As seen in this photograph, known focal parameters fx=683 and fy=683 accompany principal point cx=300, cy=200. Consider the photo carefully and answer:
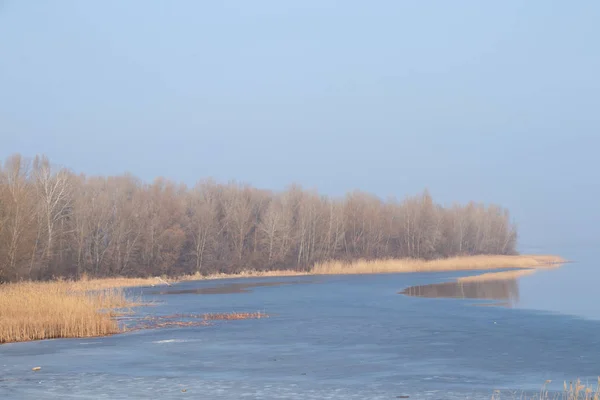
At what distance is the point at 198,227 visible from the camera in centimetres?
6469

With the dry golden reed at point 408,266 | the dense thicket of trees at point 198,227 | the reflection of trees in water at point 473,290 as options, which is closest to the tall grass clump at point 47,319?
the dense thicket of trees at point 198,227

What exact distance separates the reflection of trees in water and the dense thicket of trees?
71.7ft

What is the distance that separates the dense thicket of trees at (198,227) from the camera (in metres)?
45.5

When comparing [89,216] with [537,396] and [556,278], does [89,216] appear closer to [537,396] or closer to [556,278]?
[556,278]

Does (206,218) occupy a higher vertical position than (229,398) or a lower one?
higher

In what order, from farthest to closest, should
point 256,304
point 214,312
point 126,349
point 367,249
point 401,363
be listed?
point 367,249
point 256,304
point 214,312
point 126,349
point 401,363

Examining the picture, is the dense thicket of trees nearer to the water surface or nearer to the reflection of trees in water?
the water surface

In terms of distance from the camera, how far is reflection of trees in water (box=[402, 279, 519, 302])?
33.3 metres

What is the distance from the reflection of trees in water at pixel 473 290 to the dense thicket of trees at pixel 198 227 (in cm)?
2185

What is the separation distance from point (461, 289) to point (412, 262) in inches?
1006

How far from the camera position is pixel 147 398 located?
1127cm

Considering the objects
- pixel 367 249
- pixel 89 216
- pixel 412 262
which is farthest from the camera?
pixel 367 249

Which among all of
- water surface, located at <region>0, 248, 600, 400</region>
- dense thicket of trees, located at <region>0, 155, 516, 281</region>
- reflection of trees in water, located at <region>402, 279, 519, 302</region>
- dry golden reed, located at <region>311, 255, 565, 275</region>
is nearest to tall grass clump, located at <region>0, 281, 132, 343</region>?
water surface, located at <region>0, 248, 600, 400</region>

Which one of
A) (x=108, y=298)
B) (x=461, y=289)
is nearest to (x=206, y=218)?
(x=461, y=289)
